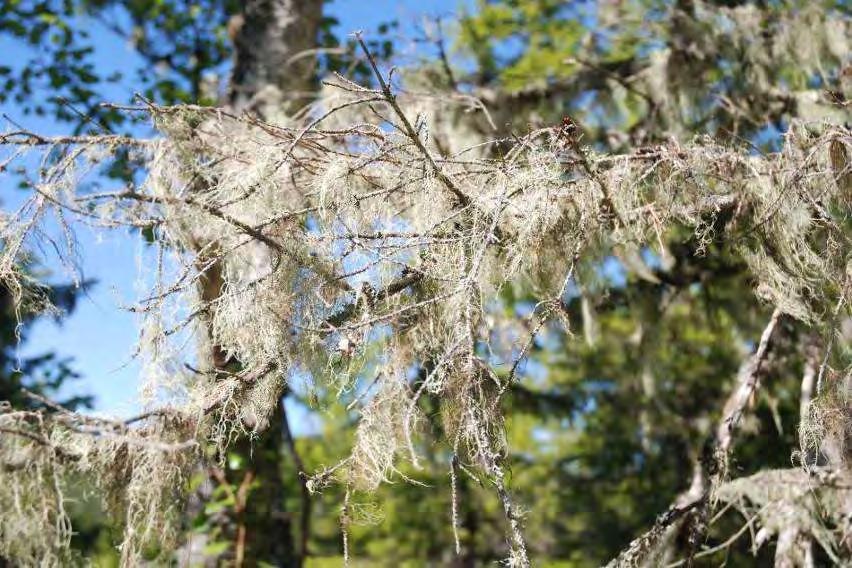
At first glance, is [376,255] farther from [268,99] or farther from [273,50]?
[273,50]

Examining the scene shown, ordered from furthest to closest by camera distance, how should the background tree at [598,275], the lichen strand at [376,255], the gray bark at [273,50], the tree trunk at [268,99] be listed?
the gray bark at [273,50] < the tree trunk at [268,99] < the background tree at [598,275] < the lichen strand at [376,255]

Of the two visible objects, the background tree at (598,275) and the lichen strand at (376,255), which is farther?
the background tree at (598,275)

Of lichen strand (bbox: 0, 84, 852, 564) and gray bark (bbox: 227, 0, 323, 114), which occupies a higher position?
gray bark (bbox: 227, 0, 323, 114)

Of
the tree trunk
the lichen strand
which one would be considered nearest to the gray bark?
the tree trunk

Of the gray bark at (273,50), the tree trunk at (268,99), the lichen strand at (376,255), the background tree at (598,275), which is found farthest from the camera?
the gray bark at (273,50)

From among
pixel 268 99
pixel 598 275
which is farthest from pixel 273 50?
pixel 598 275

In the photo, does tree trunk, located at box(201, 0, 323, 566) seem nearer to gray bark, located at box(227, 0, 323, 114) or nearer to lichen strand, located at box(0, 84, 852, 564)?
gray bark, located at box(227, 0, 323, 114)

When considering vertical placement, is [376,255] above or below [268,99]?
below

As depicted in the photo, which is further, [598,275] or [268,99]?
[268,99]

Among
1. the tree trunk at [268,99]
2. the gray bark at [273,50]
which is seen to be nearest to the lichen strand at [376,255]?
the tree trunk at [268,99]

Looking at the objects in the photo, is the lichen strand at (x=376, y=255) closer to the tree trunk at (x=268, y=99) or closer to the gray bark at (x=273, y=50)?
the tree trunk at (x=268, y=99)

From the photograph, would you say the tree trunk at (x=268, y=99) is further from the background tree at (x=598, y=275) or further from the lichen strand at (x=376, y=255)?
the lichen strand at (x=376, y=255)

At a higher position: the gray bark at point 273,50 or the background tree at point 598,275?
the gray bark at point 273,50

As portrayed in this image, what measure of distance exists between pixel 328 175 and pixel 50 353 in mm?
4430
